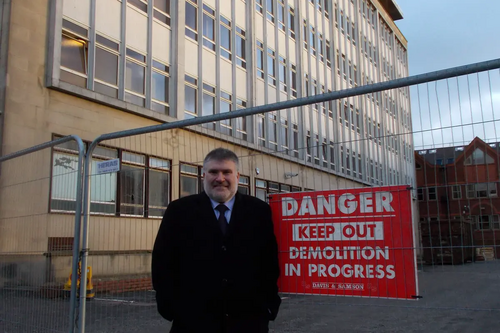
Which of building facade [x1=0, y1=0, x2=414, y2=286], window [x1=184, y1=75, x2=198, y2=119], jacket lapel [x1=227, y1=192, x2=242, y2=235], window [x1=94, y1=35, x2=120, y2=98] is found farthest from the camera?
window [x1=184, y1=75, x2=198, y2=119]

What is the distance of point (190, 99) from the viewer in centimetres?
2080

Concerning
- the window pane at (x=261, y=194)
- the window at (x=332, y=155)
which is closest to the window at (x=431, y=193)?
the window at (x=332, y=155)

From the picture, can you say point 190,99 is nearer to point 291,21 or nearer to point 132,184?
point 291,21

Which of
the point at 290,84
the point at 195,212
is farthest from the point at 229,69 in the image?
the point at 195,212

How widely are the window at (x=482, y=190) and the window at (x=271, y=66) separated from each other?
24065 mm

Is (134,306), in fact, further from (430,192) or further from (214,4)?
(214,4)

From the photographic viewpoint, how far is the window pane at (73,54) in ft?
50.5

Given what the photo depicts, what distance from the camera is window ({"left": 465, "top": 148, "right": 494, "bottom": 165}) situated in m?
3.52

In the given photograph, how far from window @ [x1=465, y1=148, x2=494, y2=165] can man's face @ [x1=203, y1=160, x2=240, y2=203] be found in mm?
1664

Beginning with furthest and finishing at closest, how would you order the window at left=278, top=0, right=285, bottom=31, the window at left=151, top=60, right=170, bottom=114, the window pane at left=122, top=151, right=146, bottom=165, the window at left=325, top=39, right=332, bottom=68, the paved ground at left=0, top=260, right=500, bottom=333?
the window at left=325, top=39, right=332, bottom=68
the window at left=278, top=0, right=285, bottom=31
the window at left=151, top=60, right=170, bottom=114
the window pane at left=122, top=151, right=146, bottom=165
the paved ground at left=0, top=260, right=500, bottom=333

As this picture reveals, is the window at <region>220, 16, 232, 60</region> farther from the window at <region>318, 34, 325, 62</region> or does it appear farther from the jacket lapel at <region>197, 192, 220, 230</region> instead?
the jacket lapel at <region>197, 192, 220, 230</region>

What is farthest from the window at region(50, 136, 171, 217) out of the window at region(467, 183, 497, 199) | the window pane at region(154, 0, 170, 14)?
the window pane at region(154, 0, 170, 14)

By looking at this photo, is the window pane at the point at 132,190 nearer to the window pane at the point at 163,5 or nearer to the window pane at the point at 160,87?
the window pane at the point at 160,87

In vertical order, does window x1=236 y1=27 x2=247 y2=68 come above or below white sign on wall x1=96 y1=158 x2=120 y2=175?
above
